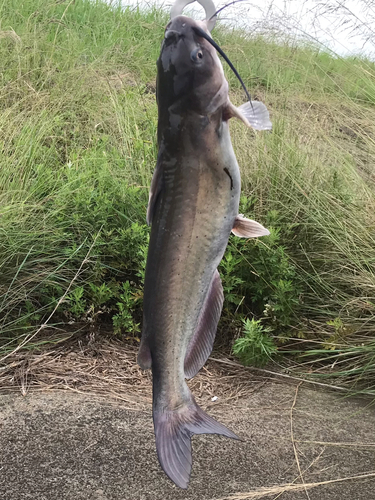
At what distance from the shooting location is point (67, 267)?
3.00m

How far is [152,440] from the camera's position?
88.9 inches

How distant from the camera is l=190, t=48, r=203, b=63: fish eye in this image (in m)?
0.83

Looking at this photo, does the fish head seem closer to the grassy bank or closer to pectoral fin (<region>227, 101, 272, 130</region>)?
pectoral fin (<region>227, 101, 272, 130</region>)

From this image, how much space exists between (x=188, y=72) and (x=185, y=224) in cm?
25

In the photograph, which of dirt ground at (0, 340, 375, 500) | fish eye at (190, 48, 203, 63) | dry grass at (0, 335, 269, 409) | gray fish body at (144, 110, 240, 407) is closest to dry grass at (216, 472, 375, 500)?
dirt ground at (0, 340, 375, 500)

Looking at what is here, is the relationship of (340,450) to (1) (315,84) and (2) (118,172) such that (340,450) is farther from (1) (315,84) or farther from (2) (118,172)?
(1) (315,84)

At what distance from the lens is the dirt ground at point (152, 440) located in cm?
199

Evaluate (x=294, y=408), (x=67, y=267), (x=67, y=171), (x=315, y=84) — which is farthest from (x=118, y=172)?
(x=315, y=84)

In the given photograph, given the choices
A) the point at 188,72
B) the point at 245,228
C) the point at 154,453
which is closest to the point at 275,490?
the point at 154,453

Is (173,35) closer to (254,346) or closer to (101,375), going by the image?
(254,346)

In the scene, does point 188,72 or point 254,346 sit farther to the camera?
point 254,346

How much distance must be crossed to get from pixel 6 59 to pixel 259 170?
10.00 ft

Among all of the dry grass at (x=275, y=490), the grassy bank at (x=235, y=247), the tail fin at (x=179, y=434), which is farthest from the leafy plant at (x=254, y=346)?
the tail fin at (x=179, y=434)

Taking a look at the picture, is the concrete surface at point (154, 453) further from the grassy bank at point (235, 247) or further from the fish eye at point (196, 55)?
the fish eye at point (196, 55)
